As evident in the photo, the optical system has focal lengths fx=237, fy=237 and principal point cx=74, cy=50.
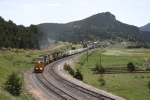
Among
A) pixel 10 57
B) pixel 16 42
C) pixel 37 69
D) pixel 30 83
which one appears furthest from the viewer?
pixel 16 42

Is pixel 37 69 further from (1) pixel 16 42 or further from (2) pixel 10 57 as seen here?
(1) pixel 16 42

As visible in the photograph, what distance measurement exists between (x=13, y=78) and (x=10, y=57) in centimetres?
4332

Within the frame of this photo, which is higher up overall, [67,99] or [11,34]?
[11,34]

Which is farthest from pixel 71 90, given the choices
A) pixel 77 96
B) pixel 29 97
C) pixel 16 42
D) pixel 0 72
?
pixel 16 42

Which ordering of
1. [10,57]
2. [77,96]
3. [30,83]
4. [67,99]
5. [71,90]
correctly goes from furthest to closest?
1. [10,57]
2. [30,83]
3. [71,90]
4. [77,96]
5. [67,99]

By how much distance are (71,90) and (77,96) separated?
399 cm

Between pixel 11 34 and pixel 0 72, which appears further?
pixel 11 34

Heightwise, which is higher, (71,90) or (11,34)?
(11,34)

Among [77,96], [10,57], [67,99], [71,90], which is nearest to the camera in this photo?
[67,99]

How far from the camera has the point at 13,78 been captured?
30125mm

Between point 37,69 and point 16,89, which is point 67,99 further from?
point 37,69

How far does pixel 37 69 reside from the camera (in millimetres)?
52094

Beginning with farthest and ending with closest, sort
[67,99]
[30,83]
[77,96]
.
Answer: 1. [30,83]
2. [77,96]
3. [67,99]

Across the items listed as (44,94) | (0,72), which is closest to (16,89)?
(44,94)
